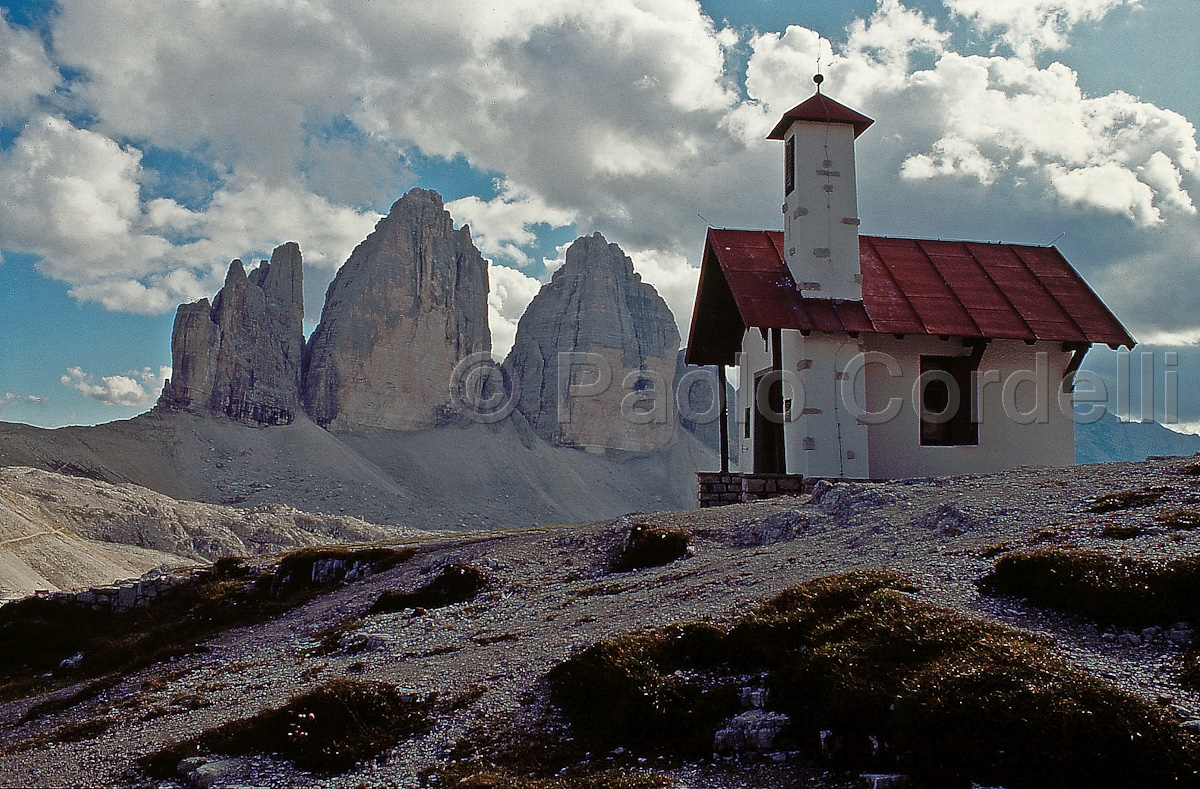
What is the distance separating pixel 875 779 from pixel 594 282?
502 ft

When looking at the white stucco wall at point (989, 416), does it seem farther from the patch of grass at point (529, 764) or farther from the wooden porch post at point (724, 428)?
the patch of grass at point (529, 764)

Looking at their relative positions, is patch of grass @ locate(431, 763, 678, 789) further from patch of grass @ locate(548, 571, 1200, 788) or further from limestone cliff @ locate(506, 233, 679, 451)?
limestone cliff @ locate(506, 233, 679, 451)

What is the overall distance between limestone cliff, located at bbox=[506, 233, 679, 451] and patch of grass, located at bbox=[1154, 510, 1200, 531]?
448 ft

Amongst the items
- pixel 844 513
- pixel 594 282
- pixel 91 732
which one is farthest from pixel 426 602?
pixel 594 282

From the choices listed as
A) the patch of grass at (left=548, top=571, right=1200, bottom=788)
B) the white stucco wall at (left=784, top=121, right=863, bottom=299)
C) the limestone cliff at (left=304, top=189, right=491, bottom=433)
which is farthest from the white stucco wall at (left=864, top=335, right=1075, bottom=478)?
the limestone cliff at (left=304, top=189, right=491, bottom=433)

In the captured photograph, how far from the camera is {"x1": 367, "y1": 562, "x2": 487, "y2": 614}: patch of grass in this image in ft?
53.5

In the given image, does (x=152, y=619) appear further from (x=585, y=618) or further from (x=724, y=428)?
(x=724, y=428)

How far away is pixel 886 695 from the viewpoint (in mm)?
7523

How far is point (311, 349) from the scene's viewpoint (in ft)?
453

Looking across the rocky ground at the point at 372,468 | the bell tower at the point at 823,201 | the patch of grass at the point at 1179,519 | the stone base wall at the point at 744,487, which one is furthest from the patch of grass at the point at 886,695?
the rocky ground at the point at 372,468

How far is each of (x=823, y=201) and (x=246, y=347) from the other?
115 m

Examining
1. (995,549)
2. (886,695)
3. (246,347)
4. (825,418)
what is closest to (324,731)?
(886,695)

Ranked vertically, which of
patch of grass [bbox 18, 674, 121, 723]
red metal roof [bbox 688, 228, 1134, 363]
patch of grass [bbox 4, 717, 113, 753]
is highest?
red metal roof [bbox 688, 228, 1134, 363]

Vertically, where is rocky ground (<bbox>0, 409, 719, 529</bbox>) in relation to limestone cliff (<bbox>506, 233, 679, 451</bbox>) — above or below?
below
